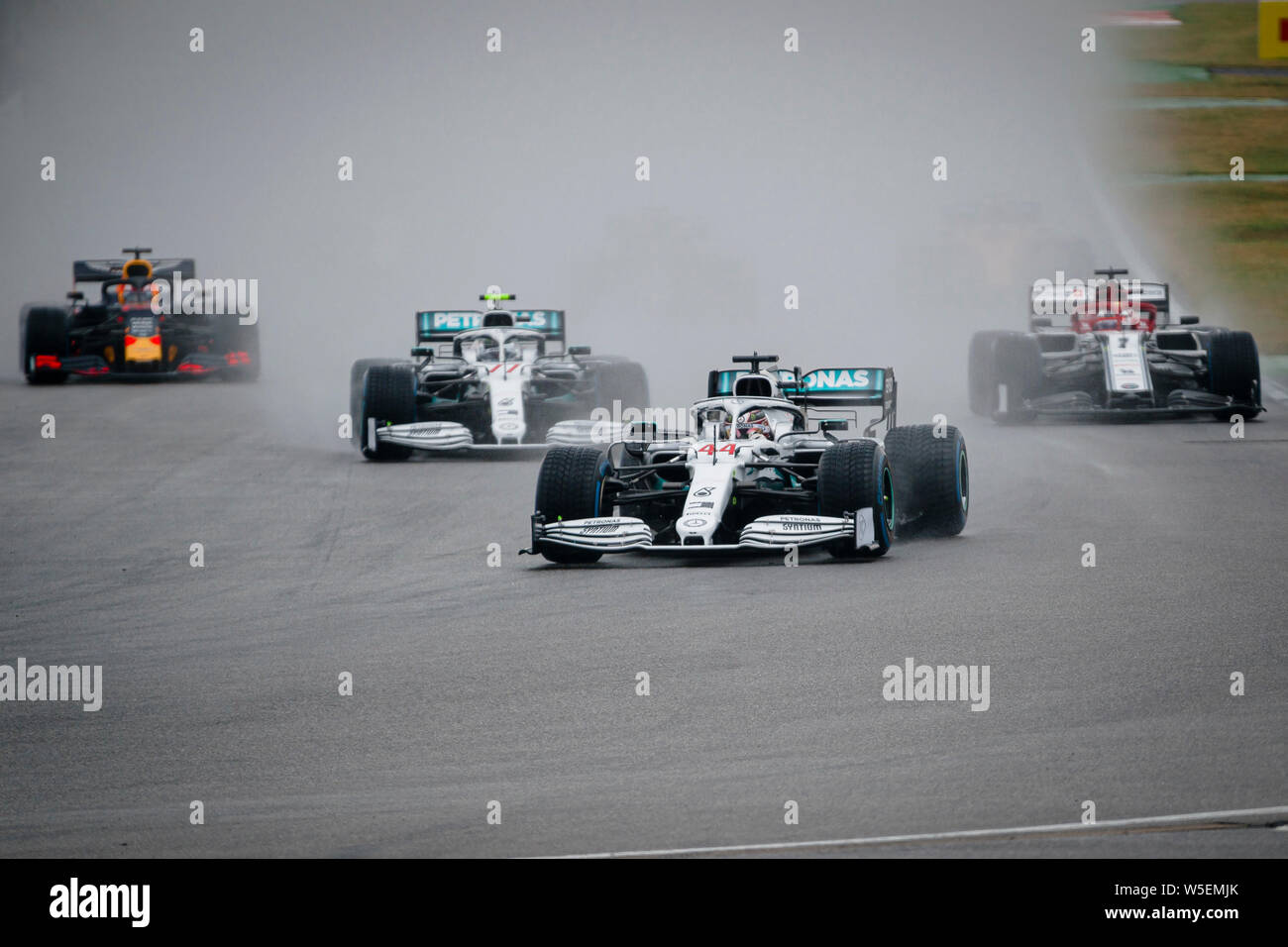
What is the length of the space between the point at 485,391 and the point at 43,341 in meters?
12.5

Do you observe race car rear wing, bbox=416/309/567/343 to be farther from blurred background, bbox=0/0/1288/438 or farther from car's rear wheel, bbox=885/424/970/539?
blurred background, bbox=0/0/1288/438

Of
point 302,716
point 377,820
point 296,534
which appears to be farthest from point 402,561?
point 377,820

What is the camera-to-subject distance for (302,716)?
875 centimetres

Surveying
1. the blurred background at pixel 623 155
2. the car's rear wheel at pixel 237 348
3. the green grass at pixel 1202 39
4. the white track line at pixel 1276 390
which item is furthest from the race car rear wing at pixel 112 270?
the green grass at pixel 1202 39

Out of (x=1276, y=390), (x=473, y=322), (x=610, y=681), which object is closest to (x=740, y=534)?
(x=610, y=681)

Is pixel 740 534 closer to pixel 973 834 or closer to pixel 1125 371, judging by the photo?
pixel 973 834

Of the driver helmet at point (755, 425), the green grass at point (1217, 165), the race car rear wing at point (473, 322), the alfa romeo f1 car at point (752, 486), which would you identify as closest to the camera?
the alfa romeo f1 car at point (752, 486)

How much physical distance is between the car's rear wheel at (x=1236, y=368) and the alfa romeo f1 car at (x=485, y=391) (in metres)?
7.36

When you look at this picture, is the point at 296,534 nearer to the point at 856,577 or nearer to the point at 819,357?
the point at 856,577

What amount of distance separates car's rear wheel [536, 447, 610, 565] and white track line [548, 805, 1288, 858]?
7111mm

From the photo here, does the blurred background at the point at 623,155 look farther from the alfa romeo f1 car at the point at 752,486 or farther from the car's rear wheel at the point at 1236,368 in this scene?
the alfa romeo f1 car at the point at 752,486

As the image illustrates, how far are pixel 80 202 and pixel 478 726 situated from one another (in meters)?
50.7

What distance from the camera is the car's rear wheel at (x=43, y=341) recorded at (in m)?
30.0

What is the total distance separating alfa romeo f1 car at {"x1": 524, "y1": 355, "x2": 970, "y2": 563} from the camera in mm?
13141
